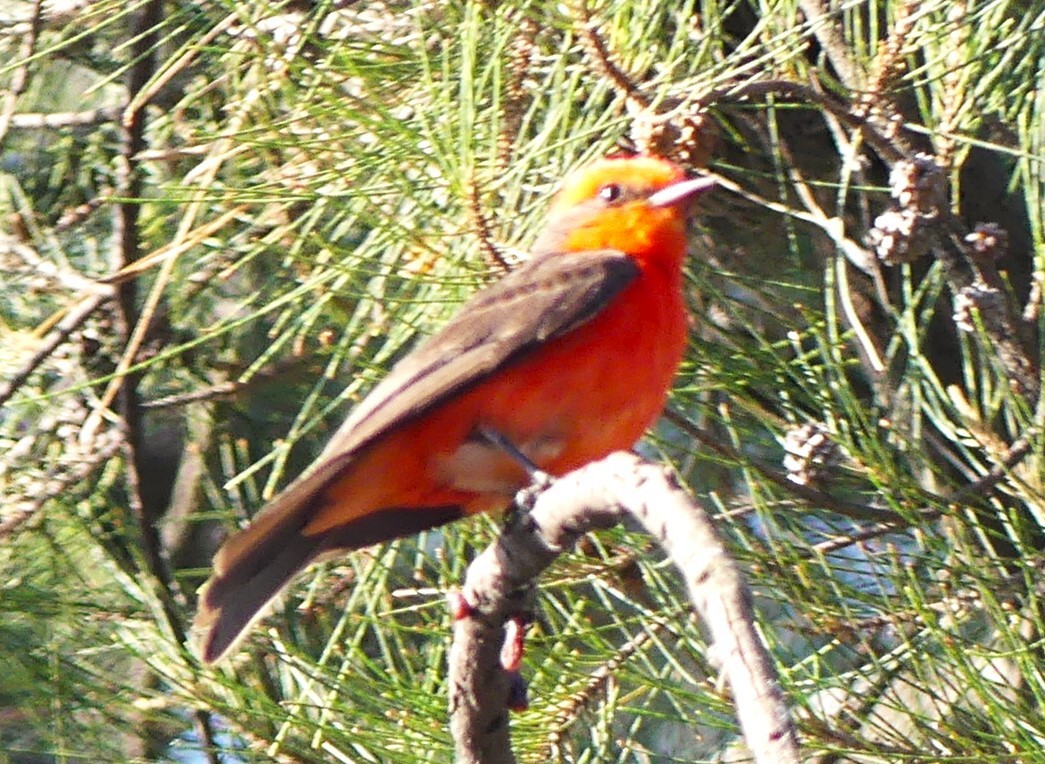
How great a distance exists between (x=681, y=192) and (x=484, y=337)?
0.53m

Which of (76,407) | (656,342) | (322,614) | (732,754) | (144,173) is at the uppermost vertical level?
(144,173)

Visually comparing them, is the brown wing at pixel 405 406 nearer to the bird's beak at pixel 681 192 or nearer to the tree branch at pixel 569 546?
the bird's beak at pixel 681 192

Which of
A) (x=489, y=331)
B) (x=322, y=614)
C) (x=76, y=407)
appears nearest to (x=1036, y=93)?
(x=489, y=331)

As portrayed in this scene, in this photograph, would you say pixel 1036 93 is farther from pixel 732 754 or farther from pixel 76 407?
pixel 76 407

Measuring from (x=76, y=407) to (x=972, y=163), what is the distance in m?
2.03

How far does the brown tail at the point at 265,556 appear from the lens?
8.59ft

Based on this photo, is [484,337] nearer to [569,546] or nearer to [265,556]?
[265,556]

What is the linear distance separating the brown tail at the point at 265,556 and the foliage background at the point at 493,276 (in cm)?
24

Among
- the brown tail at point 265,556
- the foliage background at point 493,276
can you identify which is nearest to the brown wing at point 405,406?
the brown tail at point 265,556

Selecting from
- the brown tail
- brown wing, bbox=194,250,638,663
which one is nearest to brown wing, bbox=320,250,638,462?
brown wing, bbox=194,250,638,663

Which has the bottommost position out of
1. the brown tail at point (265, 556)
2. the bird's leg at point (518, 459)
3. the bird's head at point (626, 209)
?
the brown tail at point (265, 556)

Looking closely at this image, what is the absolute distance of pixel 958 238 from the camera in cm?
299

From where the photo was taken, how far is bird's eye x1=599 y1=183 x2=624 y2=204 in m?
3.33

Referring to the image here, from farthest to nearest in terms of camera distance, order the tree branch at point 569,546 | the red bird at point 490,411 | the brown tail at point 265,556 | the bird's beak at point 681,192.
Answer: the bird's beak at point 681,192
the red bird at point 490,411
the brown tail at point 265,556
the tree branch at point 569,546
